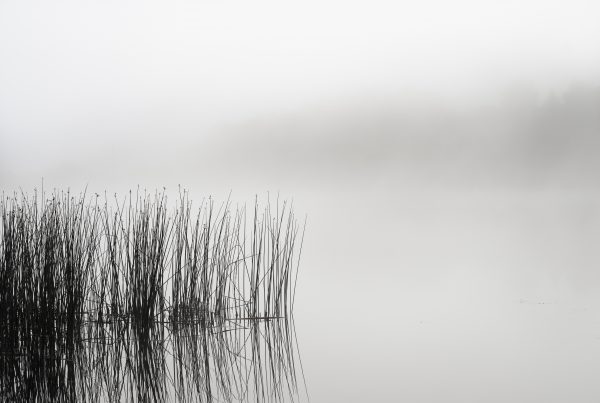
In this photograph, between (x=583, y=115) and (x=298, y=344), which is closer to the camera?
(x=298, y=344)

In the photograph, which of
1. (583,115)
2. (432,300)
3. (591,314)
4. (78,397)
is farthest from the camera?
(583,115)

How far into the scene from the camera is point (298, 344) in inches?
157

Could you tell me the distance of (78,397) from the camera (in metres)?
2.78

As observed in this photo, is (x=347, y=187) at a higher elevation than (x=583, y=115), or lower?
lower

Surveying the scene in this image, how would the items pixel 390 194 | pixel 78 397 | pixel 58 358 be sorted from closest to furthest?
pixel 78 397 < pixel 58 358 < pixel 390 194

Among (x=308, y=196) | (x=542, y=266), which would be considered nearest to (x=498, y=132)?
(x=308, y=196)

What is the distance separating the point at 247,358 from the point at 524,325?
83.2 inches

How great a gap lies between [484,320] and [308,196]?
25.2 meters

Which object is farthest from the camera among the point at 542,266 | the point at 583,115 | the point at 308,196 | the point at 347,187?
the point at 308,196

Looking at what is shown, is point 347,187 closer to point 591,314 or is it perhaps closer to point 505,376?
point 591,314

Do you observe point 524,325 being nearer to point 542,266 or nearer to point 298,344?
point 298,344

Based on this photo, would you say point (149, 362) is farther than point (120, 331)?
No

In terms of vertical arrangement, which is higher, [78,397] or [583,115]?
[583,115]

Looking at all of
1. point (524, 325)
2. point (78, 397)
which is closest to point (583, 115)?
point (524, 325)
